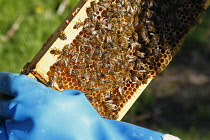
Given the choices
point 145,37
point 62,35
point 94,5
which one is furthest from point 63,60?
point 145,37

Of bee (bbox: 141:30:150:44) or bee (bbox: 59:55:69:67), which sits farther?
bee (bbox: 141:30:150:44)

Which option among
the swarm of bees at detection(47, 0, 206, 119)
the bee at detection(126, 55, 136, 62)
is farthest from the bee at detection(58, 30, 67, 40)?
the bee at detection(126, 55, 136, 62)

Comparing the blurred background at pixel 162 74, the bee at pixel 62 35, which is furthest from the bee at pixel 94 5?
the blurred background at pixel 162 74

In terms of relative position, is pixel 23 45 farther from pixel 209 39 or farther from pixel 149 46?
pixel 209 39

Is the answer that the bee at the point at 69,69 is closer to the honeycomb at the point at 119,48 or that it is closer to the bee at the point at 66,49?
the honeycomb at the point at 119,48

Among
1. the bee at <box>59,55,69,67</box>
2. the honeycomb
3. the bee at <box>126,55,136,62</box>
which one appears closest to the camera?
the bee at <box>59,55,69,67</box>

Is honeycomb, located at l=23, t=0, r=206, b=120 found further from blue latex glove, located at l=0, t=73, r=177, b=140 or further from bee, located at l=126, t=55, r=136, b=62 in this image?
blue latex glove, located at l=0, t=73, r=177, b=140

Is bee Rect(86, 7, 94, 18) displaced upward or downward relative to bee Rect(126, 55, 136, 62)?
upward
